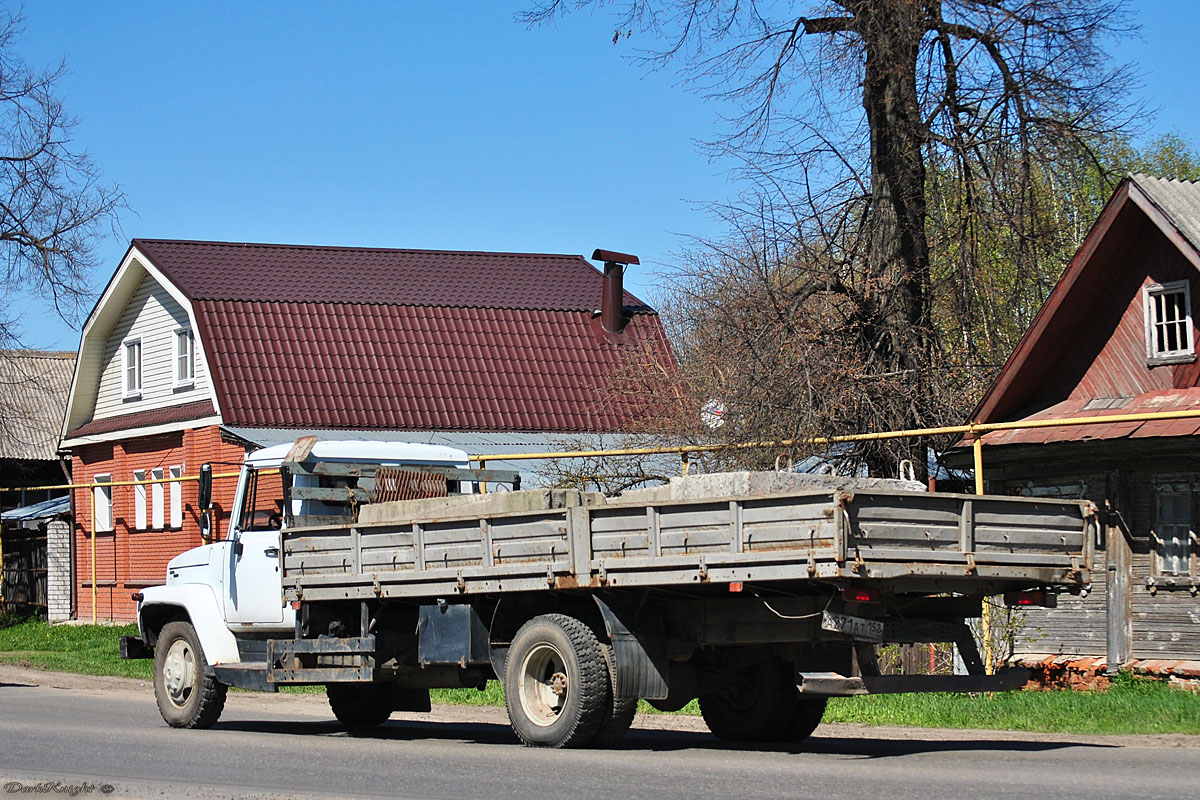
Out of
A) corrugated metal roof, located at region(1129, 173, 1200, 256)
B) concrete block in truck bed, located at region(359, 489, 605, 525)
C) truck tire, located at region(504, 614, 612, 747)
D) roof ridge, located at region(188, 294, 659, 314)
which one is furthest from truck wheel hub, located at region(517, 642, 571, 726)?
roof ridge, located at region(188, 294, 659, 314)

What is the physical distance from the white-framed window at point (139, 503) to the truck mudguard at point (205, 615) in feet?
67.7

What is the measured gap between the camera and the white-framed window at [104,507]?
35.9m

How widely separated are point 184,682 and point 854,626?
7183 millimetres

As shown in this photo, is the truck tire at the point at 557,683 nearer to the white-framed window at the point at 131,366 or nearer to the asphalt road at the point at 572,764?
the asphalt road at the point at 572,764

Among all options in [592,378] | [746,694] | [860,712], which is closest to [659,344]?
[592,378]

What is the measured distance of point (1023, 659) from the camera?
1998 cm

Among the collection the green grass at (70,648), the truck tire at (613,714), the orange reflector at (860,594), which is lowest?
the green grass at (70,648)

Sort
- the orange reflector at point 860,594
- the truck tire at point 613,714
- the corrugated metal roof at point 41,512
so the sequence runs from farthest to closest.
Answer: the corrugated metal roof at point 41,512 → the truck tire at point 613,714 → the orange reflector at point 860,594

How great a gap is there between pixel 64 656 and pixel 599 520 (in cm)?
1897

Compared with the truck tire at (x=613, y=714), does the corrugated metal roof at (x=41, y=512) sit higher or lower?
higher

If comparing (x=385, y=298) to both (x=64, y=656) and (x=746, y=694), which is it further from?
(x=746, y=694)

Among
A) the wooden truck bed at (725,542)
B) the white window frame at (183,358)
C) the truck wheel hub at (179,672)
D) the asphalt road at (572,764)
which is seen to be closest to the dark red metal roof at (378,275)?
the white window frame at (183,358)

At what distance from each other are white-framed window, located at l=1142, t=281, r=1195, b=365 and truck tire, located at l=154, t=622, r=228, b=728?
37.9ft

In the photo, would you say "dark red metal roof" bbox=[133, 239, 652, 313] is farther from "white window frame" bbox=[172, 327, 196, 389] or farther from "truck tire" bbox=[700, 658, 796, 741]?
"truck tire" bbox=[700, 658, 796, 741]
